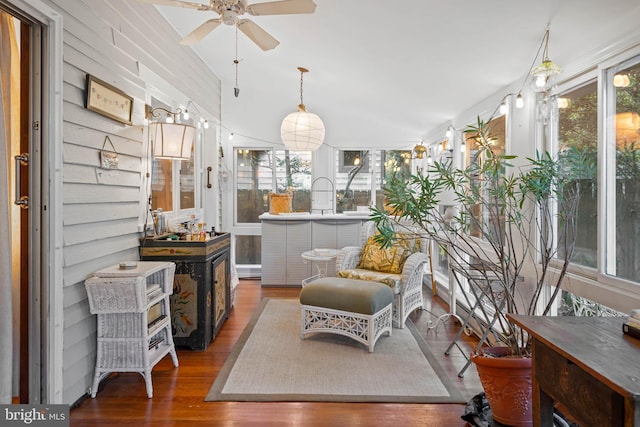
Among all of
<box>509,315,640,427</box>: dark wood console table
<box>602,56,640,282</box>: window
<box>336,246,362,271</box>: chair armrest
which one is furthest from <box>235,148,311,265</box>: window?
<box>509,315,640,427</box>: dark wood console table

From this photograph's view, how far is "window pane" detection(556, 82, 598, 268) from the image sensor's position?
2477mm

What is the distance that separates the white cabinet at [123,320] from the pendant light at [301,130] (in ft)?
8.22

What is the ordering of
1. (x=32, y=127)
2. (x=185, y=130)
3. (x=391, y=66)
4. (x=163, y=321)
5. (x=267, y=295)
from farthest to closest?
1. (x=267, y=295)
2. (x=391, y=66)
3. (x=185, y=130)
4. (x=163, y=321)
5. (x=32, y=127)

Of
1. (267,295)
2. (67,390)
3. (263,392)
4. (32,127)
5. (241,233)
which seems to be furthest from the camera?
(241,233)

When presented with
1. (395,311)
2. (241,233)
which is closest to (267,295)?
(241,233)

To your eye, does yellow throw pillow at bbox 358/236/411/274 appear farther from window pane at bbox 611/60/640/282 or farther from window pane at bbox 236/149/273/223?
window pane at bbox 236/149/273/223

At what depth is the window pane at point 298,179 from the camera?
6.26m

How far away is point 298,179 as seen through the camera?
20.6 feet

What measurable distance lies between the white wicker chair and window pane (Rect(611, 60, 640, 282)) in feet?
6.06

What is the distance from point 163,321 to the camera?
285 centimetres

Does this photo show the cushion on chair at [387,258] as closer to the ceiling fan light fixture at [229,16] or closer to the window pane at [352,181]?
the window pane at [352,181]

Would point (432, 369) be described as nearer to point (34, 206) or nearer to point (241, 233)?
point (34, 206)

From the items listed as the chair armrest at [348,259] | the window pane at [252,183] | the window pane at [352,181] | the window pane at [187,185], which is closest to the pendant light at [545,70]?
the chair armrest at [348,259]

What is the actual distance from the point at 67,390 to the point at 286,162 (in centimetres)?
441
